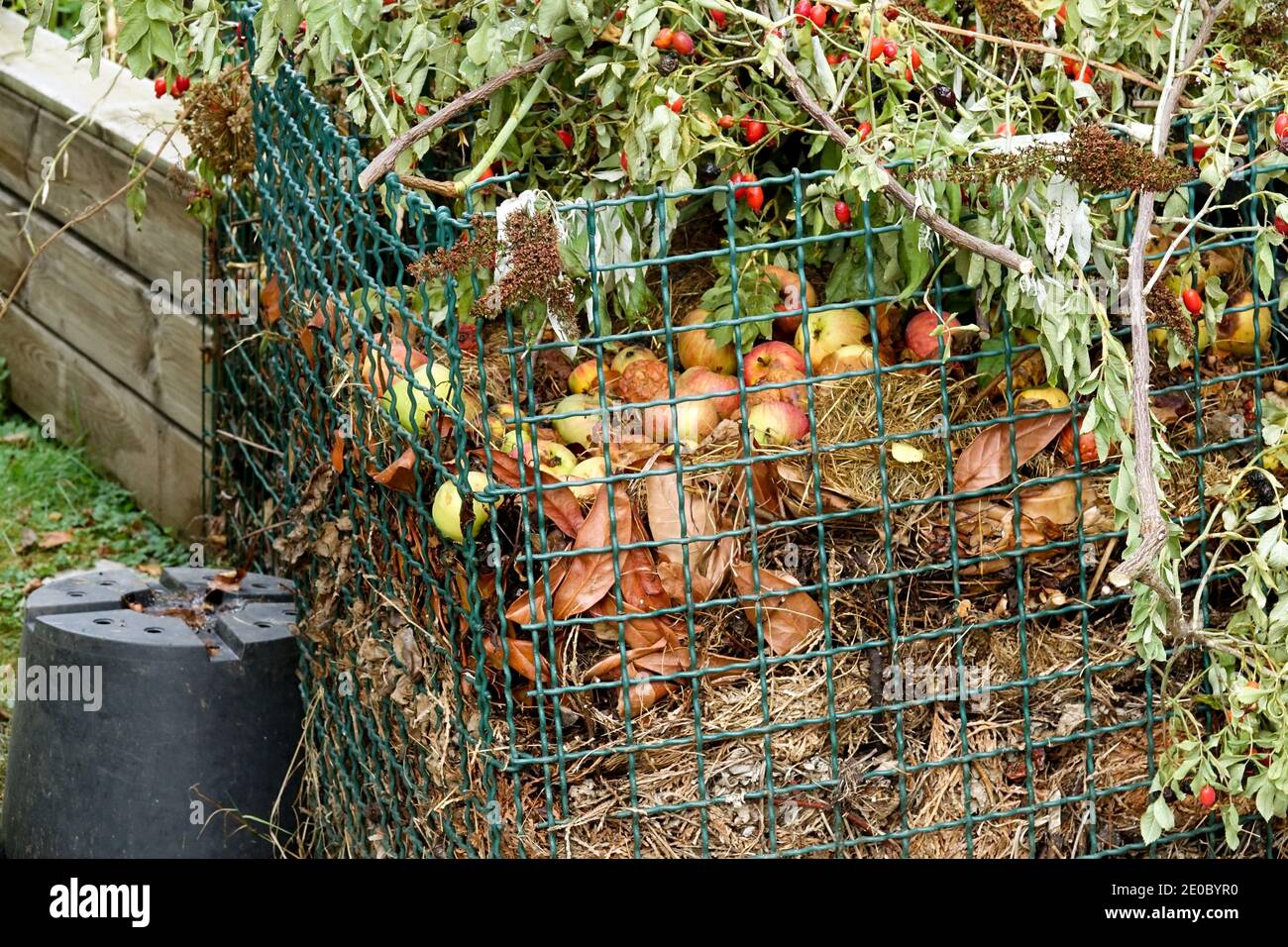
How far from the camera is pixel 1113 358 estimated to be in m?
2.37

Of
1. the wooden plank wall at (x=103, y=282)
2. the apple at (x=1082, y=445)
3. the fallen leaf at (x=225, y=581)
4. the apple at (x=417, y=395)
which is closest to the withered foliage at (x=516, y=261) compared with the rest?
the apple at (x=417, y=395)

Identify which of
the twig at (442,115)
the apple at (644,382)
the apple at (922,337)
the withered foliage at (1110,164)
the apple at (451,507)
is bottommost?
the apple at (451,507)

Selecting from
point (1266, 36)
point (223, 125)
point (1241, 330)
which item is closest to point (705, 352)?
point (1241, 330)

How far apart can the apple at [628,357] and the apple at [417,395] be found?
34cm

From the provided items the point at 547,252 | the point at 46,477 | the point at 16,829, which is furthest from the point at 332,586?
the point at 46,477

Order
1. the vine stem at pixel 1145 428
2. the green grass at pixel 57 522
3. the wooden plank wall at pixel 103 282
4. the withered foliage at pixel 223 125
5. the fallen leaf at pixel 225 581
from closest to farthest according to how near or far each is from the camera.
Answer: the vine stem at pixel 1145 428, the fallen leaf at pixel 225 581, the withered foliage at pixel 223 125, the wooden plank wall at pixel 103 282, the green grass at pixel 57 522

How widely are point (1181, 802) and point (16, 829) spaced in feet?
7.54

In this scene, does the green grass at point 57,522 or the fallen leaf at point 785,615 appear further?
the green grass at point 57,522

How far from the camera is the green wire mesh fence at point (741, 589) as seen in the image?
8.29ft

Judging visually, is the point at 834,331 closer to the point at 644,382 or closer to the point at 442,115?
the point at 644,382

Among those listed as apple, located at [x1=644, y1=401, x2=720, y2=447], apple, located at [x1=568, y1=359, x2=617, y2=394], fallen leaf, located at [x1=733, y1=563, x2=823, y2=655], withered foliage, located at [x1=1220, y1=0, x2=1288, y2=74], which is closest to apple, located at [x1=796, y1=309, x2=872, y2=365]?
apple, located at [x1=644, y1=401, x2=720, y2=447]

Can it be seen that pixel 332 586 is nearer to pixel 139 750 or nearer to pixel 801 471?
pixel 139 750

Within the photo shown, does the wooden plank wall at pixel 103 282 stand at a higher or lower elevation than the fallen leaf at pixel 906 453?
higher

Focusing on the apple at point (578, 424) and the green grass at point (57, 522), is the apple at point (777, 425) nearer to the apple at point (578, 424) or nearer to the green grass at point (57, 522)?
the apple at point (578, 424)
